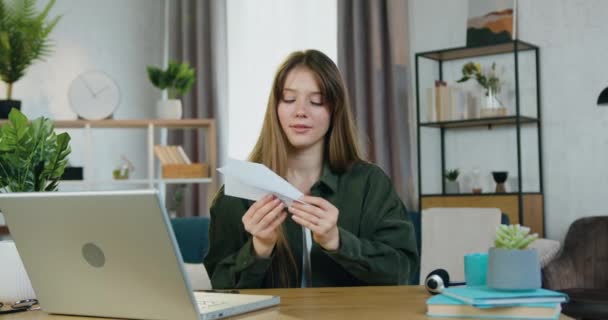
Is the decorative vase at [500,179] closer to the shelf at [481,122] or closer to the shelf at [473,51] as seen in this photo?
the shelf at [481,122]

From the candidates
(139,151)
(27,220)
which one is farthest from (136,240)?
(139,151)

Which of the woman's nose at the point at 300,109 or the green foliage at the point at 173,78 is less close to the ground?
the green foliage at the point at 173,78

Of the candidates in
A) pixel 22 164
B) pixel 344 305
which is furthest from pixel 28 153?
pixel 344 305

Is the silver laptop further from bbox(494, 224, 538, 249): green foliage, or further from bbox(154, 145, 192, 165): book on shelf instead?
bbox(154, 145, 192, 165): book on shelf

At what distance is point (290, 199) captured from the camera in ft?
4.99

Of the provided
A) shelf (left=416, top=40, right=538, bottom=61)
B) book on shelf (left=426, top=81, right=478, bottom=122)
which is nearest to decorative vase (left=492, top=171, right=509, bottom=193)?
book on shelf (left=426, top=81, right=478, bottom=122)

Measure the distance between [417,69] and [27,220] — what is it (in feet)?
11.5

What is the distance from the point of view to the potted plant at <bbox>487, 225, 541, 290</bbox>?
1198 mm

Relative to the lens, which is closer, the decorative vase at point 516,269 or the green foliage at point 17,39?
the decorative vase at point 516,269

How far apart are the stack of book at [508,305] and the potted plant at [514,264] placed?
0.01 m

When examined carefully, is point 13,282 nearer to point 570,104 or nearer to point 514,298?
point 514,298

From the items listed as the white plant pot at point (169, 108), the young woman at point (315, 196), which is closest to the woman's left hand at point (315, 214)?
the young woman at point (315, 196)

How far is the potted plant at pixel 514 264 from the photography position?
1198 millimetres

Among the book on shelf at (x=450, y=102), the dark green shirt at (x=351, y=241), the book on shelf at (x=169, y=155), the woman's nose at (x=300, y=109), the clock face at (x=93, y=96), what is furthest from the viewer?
the book on shelf at (x=169, y=155)
